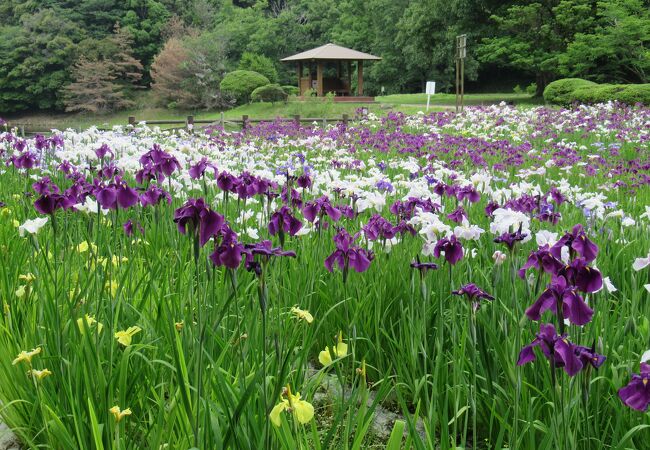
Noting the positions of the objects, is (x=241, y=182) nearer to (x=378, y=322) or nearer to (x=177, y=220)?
(x=378, y=322)

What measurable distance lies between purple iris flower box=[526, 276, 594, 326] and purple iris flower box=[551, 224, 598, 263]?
0.23 m

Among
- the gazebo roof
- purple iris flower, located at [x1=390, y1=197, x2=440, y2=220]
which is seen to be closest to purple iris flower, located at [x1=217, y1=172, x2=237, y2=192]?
purple iris flower, located at [x1=390, y1=197, x2=440, y2=220]

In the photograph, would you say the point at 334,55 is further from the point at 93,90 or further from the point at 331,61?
the point at 93,90

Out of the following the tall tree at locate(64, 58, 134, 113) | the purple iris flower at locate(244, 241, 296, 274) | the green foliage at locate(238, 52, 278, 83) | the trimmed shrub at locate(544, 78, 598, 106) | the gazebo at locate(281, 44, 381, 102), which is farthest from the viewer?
the green foliage at locate(238, 52, 278, 83)

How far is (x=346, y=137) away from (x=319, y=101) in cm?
1690

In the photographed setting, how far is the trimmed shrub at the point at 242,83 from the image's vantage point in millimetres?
38656

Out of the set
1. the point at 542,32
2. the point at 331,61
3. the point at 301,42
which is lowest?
the point at 331,61

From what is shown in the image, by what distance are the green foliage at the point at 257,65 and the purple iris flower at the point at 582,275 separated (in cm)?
4478

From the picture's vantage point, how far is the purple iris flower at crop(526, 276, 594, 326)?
4.19 ft

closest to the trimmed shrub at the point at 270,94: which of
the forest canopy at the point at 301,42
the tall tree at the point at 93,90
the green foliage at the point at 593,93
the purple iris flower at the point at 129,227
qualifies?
the forest canopy at the point at 301,42

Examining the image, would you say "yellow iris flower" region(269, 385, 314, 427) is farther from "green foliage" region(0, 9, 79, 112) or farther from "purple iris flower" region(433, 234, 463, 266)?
"green foliage" region(0, 9, 79, 112)

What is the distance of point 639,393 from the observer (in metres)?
1.16

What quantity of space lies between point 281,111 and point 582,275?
3205 centimetres

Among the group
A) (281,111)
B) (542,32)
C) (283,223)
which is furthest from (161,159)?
(542,32)
